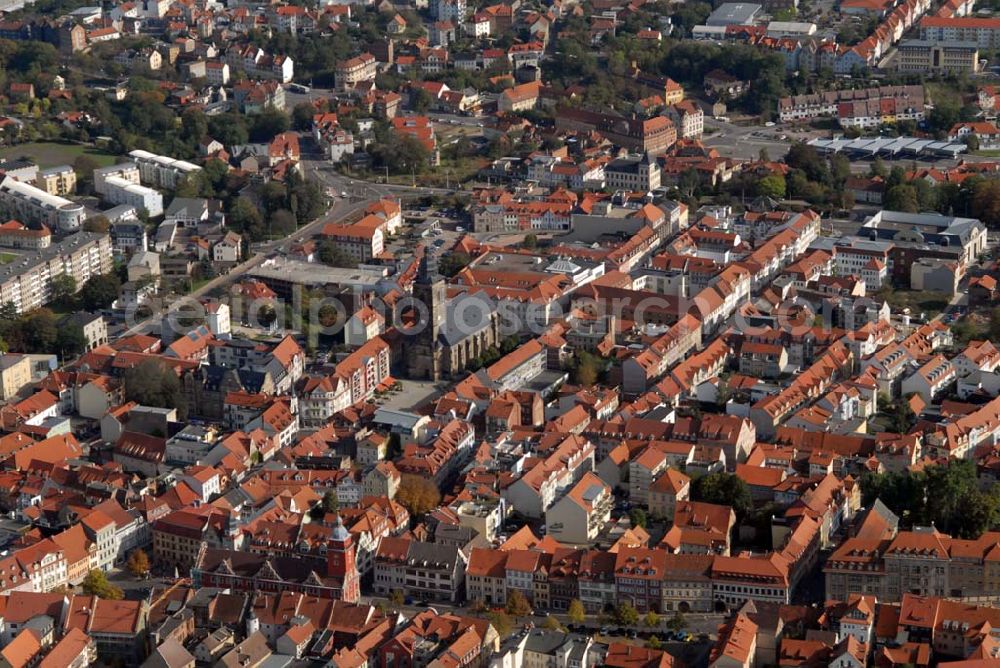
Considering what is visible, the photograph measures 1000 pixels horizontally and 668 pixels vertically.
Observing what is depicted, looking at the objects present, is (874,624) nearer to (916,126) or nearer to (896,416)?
(896,416)

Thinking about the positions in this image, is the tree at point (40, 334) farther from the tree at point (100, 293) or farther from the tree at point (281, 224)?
the tree at point (281, 224)

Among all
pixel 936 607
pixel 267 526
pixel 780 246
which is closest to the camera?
pixel 936 607

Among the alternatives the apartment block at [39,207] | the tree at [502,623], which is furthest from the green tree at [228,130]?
the tree at [502,623]

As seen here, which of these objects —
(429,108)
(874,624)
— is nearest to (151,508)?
(874,624)

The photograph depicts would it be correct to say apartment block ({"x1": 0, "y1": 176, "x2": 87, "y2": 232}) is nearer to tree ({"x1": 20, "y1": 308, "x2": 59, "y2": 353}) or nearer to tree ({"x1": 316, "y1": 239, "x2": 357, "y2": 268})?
tree ({"x1": 316, "y1": 239, "x2": 357, "y2": 268})

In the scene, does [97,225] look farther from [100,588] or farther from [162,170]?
[100,588]

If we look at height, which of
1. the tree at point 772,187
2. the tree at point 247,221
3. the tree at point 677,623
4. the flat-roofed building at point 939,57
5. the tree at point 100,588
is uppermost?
the flat-roofed building at point 939,57

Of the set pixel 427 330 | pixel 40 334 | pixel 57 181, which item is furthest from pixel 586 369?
pixel 57 181

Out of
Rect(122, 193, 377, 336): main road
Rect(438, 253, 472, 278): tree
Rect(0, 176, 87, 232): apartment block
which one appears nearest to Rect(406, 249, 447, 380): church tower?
Rect(438, 253, 472, 278): tree
